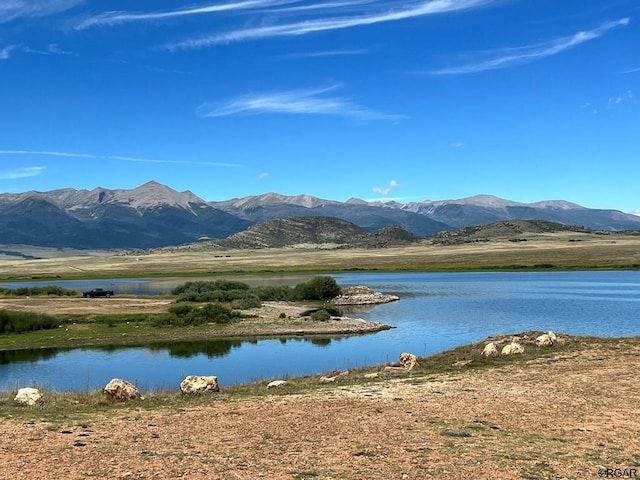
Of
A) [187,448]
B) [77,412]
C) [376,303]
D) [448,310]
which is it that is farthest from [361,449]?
[376,303]

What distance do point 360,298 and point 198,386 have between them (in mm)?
56797

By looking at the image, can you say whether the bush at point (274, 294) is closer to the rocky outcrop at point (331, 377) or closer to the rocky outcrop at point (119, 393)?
the rocky outcrop at point (331, 377)

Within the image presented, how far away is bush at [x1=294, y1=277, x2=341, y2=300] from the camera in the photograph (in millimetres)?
80062

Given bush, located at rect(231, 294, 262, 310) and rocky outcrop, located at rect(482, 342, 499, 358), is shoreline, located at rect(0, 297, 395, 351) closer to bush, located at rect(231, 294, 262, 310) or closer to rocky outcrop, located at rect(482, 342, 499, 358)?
bush, located at rect(231, 294, 262, 310)

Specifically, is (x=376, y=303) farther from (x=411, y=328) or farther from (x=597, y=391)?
(x=597, y=391)

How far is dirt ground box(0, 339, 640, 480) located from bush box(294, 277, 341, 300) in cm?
5958

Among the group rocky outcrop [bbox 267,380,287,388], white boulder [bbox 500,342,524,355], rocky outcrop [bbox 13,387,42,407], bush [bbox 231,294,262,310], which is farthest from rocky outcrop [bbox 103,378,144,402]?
bush [bbox 231,294,262,310]

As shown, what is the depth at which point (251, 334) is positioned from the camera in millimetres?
51500

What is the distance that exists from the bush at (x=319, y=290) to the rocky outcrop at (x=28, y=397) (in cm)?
6132

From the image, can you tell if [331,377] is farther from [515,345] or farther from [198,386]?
[515,345]

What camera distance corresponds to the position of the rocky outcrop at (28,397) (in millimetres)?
18472

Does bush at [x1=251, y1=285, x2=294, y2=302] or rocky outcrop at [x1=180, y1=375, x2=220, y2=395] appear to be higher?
rocky outcrop at [x1=180, y1=375, x2=220, y2=395]

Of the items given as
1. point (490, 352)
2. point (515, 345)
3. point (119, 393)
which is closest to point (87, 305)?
point (119, 393)

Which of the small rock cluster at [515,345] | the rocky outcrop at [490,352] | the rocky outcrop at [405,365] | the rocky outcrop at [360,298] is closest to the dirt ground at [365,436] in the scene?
the rocky outcrop at [405,365]
